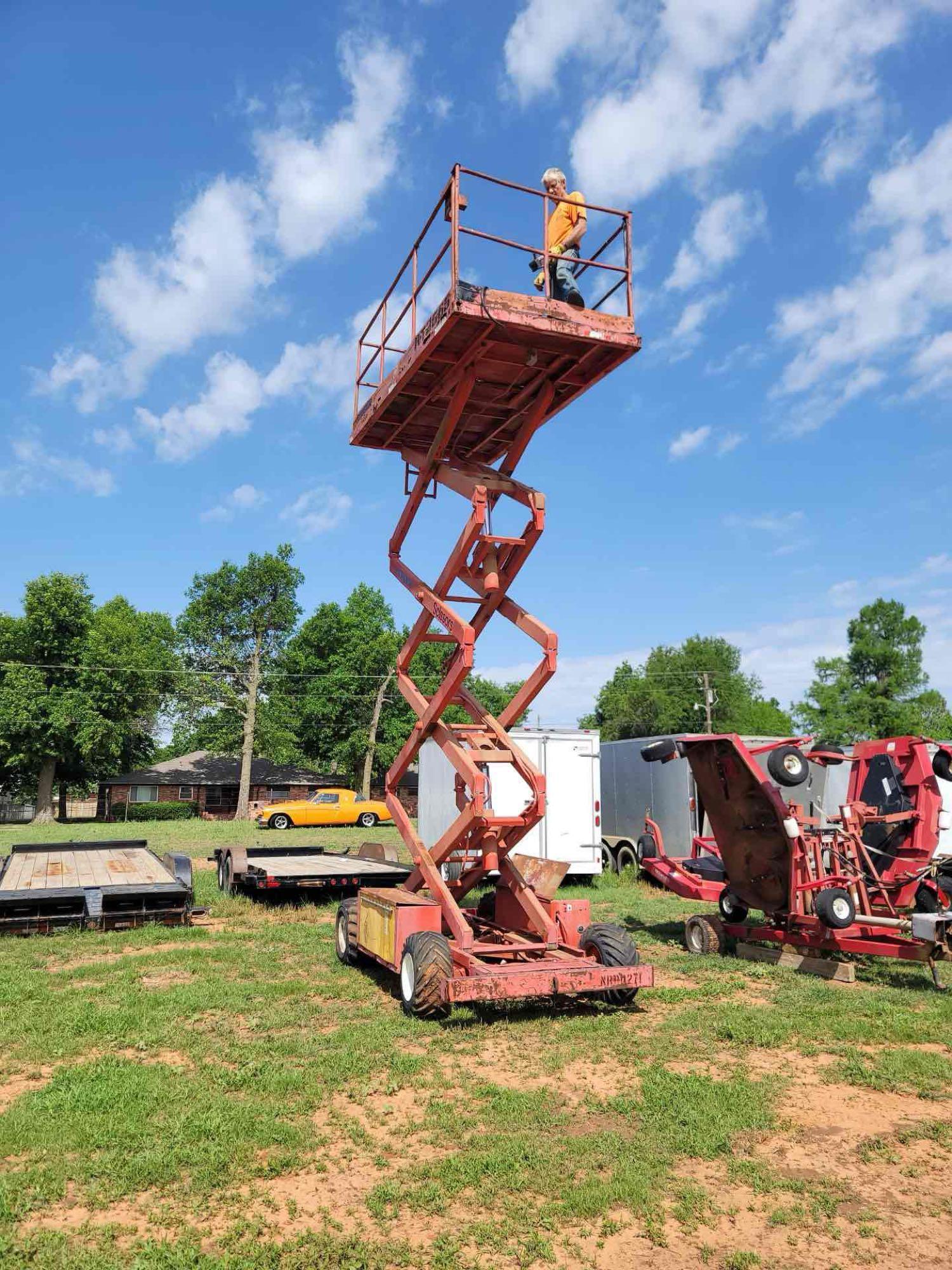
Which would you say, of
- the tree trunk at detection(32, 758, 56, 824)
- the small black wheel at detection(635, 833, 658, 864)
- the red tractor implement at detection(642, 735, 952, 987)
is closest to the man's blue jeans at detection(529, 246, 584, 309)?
the red tractor implement at detection(642, 735, 952, 987)

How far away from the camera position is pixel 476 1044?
7.01 m

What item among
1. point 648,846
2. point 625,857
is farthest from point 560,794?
point 625,857

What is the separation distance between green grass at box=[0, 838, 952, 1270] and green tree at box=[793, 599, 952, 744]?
181ft

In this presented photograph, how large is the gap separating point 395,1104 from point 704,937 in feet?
19.7

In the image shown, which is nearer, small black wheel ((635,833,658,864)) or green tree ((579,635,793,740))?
small black wheel ((635,833,658,864))

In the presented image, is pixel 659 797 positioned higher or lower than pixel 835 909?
higher

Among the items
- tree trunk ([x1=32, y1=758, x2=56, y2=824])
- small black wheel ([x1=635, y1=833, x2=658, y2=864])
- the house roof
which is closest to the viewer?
small black wheel ([x1=635, y1=833, x2=658, y2=864])

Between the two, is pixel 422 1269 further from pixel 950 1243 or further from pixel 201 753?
pixel 201 753

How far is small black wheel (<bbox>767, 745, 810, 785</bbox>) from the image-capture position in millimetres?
A: 9172

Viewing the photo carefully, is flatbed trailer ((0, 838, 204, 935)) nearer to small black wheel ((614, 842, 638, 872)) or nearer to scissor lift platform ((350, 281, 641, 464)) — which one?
scissor lift platform ((350, 281, 641, 464))

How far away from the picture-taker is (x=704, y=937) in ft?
35.0

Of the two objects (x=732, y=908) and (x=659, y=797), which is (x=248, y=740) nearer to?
(x=659, y=797)

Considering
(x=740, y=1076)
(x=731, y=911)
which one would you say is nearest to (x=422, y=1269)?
(x=740, y=1076)

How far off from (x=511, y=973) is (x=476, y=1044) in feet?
2.23
